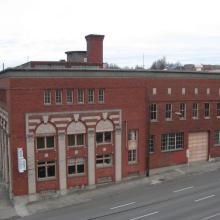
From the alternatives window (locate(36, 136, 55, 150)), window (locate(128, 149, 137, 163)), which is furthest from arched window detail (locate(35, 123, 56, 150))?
window (locate(128, 149, 137, 163))

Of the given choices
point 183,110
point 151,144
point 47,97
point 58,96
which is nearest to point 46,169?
point 47,97

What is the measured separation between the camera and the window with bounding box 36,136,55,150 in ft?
113

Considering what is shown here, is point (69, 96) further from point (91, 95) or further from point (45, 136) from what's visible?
point (45, 136)

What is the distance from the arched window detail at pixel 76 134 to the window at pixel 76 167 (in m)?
1.53

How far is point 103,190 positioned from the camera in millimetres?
35969

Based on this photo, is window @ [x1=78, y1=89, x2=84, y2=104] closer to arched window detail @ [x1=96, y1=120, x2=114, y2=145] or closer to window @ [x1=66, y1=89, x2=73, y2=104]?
window @ [x1=66, y1=89, x2=73, y2=104]

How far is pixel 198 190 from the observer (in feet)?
113

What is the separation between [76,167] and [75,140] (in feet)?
8.55

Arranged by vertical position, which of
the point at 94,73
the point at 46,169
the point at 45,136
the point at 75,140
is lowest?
the point at 46,169

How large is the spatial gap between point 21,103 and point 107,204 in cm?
1146

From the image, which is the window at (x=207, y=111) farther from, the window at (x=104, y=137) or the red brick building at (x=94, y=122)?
the window at (x=104, y=137)

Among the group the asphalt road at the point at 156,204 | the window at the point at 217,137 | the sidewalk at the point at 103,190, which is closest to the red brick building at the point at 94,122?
the sidewalk at the point at 103,190

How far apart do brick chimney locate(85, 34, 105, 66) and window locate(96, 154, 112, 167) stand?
42.3 ft

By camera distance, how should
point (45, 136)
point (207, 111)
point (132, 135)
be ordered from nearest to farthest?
point (45, 136) → point (132, 135) → point (207, 111)
